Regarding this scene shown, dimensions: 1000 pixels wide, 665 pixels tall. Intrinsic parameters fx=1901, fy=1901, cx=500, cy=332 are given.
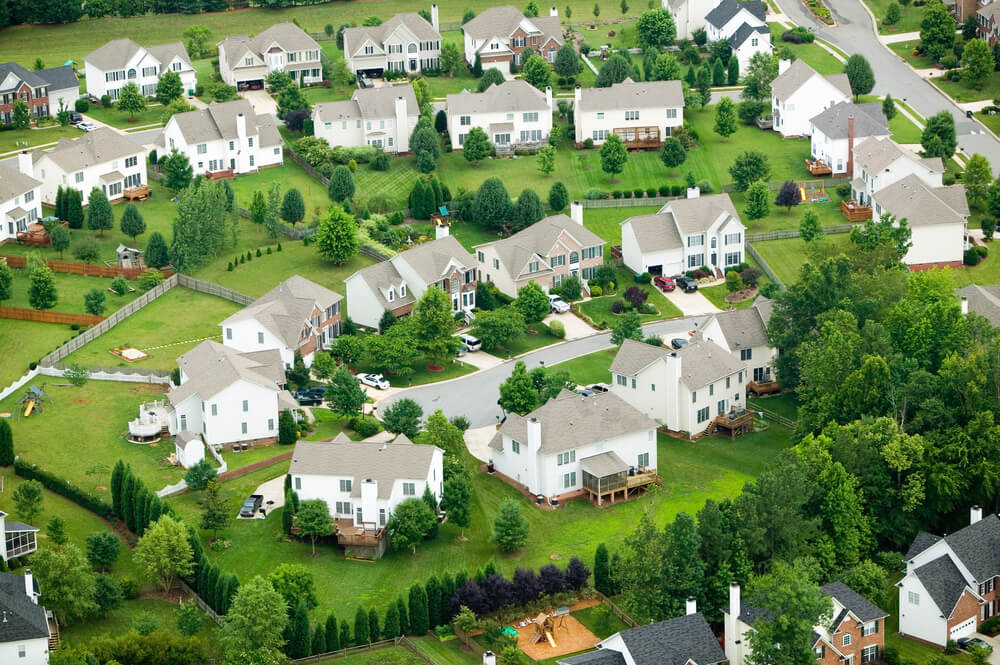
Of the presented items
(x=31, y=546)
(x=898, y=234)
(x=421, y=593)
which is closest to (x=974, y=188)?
(x=898, y=234)

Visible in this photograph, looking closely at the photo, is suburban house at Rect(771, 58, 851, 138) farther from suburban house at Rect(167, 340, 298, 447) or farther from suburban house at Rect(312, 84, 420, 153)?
suburban house at Rect(167, 340, 298, 447)

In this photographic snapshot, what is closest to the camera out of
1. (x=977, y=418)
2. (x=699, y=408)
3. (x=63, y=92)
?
(x=977, y=418)

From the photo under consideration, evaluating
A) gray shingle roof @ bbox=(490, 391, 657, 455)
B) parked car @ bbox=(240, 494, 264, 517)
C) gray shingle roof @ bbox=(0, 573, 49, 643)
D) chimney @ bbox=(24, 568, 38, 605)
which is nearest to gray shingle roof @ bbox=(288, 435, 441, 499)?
parked car @ bbox=(240, 494, 264, 517)

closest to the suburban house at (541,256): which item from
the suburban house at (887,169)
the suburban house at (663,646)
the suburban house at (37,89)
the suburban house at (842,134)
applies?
the suburban house at (887,169)

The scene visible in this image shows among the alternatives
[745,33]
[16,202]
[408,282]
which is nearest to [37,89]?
[16,202]

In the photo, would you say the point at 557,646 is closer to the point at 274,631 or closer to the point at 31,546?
the point at 274,631

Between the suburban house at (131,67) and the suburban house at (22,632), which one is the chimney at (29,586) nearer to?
the suburban house at (22,632)
